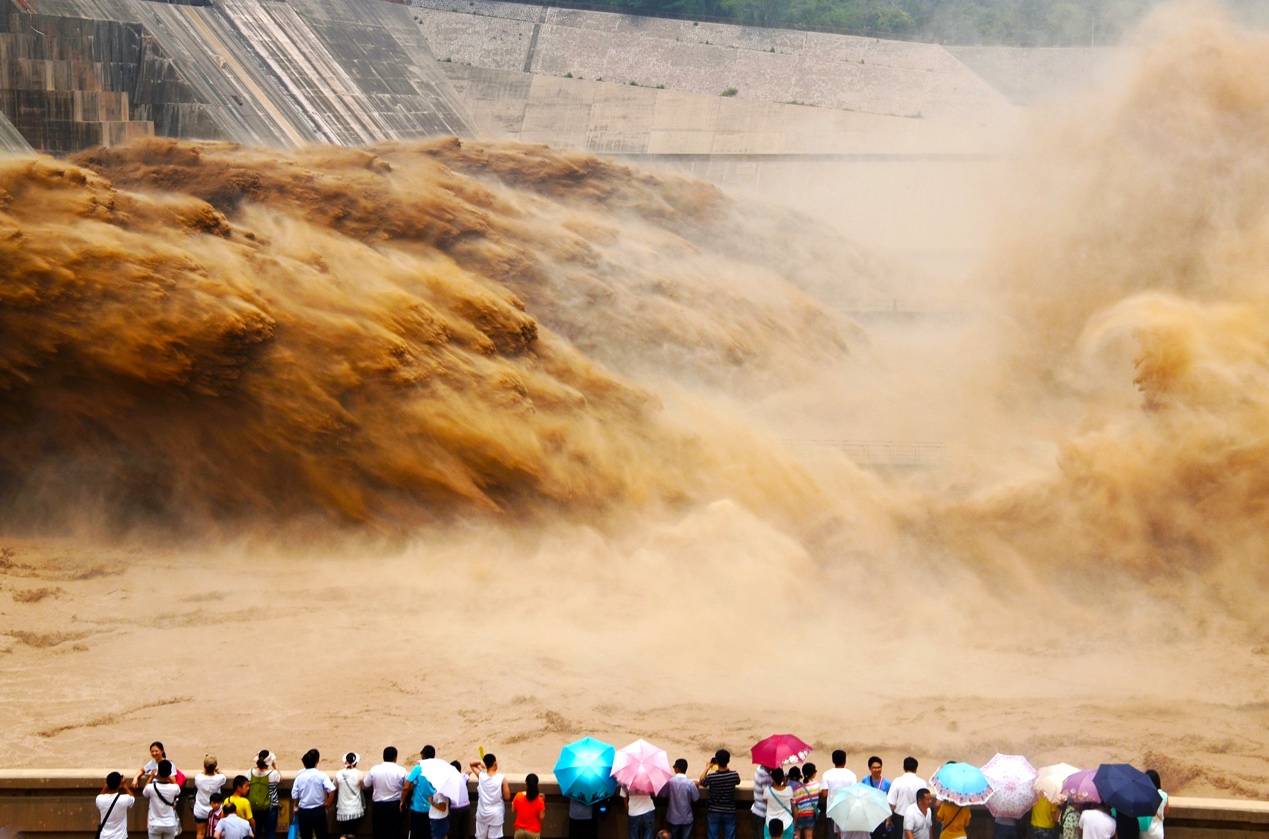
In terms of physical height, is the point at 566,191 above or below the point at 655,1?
below

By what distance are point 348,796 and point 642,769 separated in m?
2.30

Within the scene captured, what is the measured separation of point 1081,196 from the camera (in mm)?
28188

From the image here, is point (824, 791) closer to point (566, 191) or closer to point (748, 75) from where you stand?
point (566, 191)

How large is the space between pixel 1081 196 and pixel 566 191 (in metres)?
10.2

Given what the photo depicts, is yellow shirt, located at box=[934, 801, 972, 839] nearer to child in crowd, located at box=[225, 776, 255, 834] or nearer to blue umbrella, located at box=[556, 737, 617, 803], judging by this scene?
blue umbrella, located at box=[556, 737, 617, 803]

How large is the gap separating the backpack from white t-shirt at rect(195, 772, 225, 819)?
230 mm

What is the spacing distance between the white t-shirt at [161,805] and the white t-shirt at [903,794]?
5.40 m

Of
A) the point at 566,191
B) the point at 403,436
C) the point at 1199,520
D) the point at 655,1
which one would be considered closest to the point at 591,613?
the point at 403,436

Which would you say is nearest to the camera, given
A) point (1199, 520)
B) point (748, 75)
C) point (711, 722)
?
point (711, 722)

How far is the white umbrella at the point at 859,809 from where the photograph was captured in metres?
11.1

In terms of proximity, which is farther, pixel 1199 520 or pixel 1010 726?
pixel 1199 520

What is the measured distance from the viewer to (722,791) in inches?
469

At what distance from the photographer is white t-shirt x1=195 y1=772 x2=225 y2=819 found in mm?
11617

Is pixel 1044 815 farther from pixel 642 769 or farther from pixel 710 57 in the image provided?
pixel 710 57
